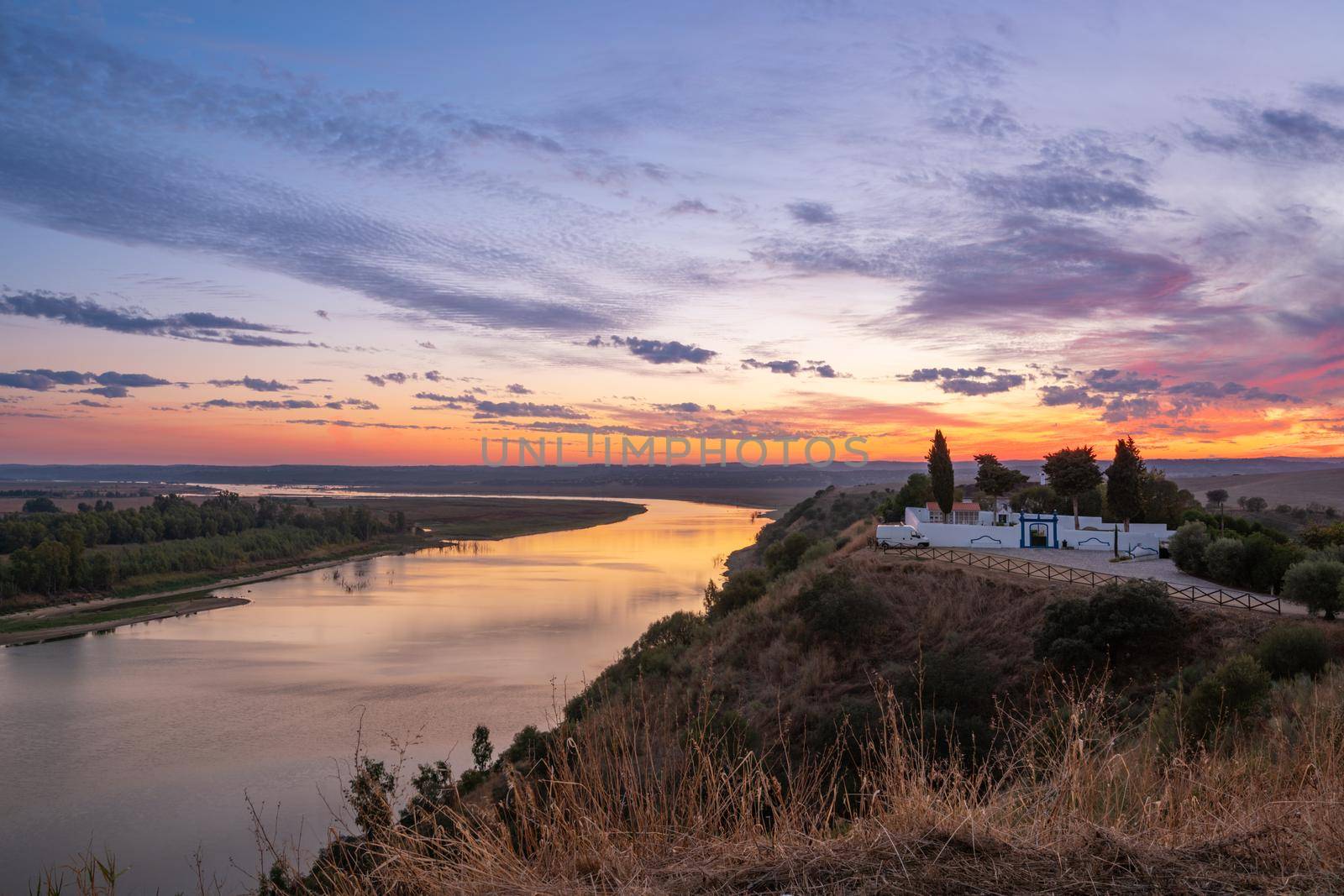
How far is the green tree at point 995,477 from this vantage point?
3397cm

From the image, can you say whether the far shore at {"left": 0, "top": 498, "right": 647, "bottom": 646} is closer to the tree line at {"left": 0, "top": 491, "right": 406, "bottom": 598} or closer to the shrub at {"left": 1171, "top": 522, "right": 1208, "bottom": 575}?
the tree line at {"left": 0, "top": 491, "right": 406, "bottom": 598}

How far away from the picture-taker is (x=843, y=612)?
1964cm

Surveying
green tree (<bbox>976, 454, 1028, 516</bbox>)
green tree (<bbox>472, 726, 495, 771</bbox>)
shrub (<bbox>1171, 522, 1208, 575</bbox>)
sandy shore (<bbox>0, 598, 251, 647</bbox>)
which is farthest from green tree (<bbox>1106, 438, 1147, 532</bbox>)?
sandy shore (<bbox>0, 598, 251, 647</bbox>)

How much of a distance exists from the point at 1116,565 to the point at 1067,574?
2997 mm

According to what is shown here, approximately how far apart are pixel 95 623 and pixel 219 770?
2752 cm

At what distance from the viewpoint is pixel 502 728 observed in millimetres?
21578

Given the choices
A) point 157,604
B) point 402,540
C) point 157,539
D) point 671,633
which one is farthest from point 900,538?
point 402,540

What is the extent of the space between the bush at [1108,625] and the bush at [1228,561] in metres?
3.60

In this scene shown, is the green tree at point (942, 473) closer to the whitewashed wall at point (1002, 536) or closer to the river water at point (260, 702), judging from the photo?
the whitewashed wall at point (1002, 536)

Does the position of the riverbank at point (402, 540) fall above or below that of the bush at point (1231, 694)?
below

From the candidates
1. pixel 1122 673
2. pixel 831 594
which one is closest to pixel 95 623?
pixel 831 594

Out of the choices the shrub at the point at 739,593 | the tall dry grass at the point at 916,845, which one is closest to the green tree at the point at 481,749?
the shrub at the point at 739,593

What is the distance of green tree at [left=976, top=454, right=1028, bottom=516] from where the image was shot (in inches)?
1337

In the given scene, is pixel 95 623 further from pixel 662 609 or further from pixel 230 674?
pixel 662 609
